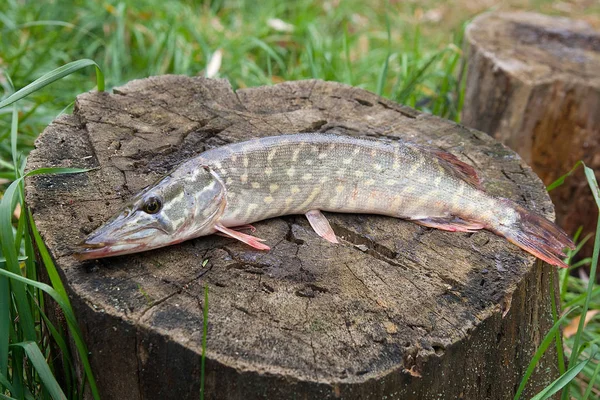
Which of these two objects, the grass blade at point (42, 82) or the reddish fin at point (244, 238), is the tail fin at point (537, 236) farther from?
the grass blade at point (42, 82)

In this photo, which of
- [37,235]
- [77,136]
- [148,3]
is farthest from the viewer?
[148,3]

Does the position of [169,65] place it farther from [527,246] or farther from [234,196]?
[527,246]

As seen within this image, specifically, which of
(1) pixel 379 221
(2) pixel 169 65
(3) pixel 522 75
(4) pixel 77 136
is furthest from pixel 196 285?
(2) pixel 169 65

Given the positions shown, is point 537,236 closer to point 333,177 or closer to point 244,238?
point 333,177

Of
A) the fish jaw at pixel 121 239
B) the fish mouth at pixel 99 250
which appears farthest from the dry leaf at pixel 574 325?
the fish mouth at pixel 99 250

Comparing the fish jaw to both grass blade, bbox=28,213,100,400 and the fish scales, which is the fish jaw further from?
the fish scales

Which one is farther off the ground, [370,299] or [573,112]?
[370,299]

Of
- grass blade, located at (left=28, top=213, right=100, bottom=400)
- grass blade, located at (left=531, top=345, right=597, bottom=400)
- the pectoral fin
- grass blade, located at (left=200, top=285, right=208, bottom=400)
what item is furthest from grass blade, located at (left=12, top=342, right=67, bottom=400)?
grass blade, located at (left=531, top=345, right=597, bottom=400)

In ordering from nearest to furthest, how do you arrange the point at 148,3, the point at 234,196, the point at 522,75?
the point at 234,196 → the point at 522,75 → the point at 148,3
